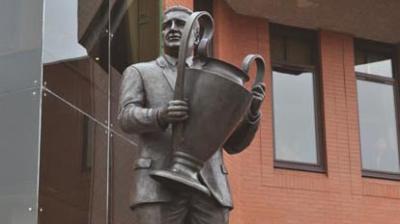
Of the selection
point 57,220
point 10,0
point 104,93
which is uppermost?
point 10,0

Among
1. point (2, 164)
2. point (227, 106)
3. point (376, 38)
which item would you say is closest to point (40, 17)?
point (2, 164)

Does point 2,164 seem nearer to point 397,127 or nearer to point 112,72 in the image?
point 112,72

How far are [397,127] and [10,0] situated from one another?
9.48 meters

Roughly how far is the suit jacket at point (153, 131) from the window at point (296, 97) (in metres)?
9.22

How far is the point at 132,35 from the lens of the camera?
1048cm

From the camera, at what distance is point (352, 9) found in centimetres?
1521

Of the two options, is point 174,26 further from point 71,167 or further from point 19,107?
point 71,167

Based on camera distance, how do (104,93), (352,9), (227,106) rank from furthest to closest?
(352,9) → (104,93) → (227,106)

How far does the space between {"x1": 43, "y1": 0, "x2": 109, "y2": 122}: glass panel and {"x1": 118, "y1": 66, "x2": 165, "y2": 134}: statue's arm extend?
2500 mm

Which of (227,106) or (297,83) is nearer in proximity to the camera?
(227,106)

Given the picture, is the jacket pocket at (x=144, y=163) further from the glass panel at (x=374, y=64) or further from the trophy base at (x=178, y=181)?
the glass panel at (x=374, y=64)

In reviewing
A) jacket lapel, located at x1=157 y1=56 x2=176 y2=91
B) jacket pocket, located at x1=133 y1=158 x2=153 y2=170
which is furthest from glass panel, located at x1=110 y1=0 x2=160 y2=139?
jacket pocket, located at x1=133 y1=158 x2=153 y2=170

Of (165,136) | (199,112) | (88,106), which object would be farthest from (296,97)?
(199,112)

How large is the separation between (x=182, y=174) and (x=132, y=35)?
5291 mm
